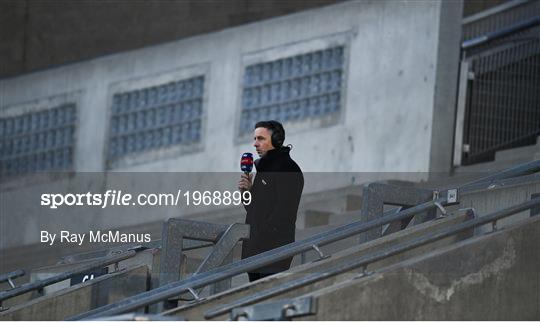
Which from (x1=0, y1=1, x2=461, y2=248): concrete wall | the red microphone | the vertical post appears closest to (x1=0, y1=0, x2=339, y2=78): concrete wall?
(x1=0, y1=1, x2=461, y2=248): concrete wall

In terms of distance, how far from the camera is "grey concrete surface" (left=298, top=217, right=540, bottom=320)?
8.10 meters

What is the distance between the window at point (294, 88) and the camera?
16.2 metres

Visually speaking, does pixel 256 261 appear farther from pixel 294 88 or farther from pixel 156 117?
pixel 156 117

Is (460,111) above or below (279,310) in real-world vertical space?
above

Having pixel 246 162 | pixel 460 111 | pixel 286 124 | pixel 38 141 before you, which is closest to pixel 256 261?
pixel 246 162

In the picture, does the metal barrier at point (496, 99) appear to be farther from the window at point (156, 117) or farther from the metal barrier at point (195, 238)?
the metal barrier at point (195, 238)

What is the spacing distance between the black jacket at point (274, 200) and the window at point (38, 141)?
8.86 m

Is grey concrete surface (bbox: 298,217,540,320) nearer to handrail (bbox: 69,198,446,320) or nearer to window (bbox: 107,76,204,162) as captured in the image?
handrail (bbox: 69,198,446,320)

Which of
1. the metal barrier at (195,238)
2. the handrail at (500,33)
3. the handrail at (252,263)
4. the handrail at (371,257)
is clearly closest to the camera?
the handrail at (371,257)

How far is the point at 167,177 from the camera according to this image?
17391 millimetres

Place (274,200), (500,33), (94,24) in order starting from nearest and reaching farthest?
(274,200)
(500,33)
(94,24)

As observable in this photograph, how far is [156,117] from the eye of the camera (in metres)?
17.8

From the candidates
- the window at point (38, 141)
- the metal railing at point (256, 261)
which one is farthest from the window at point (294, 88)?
the metal railing at point (256, 261)

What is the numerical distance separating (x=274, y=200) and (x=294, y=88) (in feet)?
23.1
